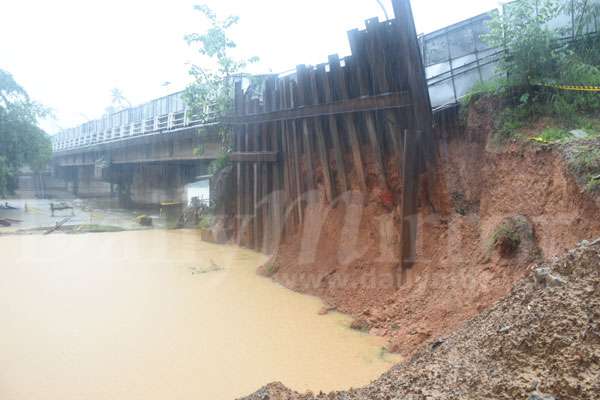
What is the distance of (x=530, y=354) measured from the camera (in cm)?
285

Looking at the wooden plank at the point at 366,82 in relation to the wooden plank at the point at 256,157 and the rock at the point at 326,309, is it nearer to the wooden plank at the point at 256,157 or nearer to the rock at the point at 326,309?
the rock at the point at 326,309

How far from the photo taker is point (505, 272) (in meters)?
6.12

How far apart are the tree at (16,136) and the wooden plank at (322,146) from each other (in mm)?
24514

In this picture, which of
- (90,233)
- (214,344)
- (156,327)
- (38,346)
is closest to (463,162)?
(214,344)

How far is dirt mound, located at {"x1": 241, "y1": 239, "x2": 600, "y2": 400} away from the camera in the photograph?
2.60 m

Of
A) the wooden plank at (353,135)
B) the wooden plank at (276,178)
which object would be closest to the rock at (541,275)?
the wooden plank at (353,135)

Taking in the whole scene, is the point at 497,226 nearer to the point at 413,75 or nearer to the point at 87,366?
the point at 413,75

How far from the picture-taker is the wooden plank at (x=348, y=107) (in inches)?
324

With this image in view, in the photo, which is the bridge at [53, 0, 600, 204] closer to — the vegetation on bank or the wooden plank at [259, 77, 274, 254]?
the vegetation on bank

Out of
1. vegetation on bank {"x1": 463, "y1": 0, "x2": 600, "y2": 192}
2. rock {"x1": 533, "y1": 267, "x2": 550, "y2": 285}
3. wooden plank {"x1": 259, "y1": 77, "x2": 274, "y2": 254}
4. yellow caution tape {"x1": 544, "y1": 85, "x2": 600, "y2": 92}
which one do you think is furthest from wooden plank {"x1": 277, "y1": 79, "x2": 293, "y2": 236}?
rock {"x1": 533, "y1": 267, "x2": 550, "y2": 285}

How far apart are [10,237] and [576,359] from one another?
65.8 ft

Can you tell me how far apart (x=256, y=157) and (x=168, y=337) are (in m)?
5.94

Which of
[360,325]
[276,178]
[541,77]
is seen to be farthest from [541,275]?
[276,178]

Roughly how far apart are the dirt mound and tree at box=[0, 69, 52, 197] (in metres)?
30.2
